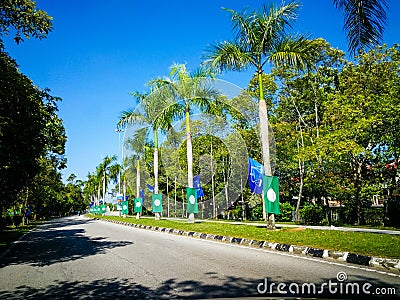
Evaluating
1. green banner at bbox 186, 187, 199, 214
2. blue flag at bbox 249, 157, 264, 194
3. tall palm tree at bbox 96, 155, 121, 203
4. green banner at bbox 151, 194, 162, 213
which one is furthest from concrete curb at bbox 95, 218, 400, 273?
tall palm tree at bbox 96, 155, 121, 203

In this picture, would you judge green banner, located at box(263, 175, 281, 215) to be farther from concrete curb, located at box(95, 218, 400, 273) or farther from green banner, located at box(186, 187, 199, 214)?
green banner, located at box(186, 187, 199, 214)

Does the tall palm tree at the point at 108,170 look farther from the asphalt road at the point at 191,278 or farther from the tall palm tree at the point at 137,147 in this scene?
the asphalt road at the point at 191,278

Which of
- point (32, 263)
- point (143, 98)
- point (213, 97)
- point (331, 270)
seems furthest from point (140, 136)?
point (331, 270)

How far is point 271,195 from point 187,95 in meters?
10.6

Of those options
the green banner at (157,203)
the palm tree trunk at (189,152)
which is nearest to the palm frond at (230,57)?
the palm tree trunk at (189,152)

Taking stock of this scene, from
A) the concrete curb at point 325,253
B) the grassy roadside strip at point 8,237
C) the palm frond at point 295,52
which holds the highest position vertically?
the palm frond at point 295,52

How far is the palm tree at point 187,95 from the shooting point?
69.6 ft

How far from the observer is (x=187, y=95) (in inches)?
850

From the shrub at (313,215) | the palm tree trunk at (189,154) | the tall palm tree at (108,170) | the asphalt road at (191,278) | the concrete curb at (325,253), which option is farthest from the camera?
the tall palm tree at (108,170)

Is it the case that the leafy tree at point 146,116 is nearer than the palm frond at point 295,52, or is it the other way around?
the palm frond at point 295,52

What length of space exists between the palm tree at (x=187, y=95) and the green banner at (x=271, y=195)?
8278 mm

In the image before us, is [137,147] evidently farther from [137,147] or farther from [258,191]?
[258,191]

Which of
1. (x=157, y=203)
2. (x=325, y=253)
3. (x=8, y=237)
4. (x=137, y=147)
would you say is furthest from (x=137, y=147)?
(x=325, y=253)

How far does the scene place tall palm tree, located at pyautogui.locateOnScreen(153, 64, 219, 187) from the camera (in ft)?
69.6
